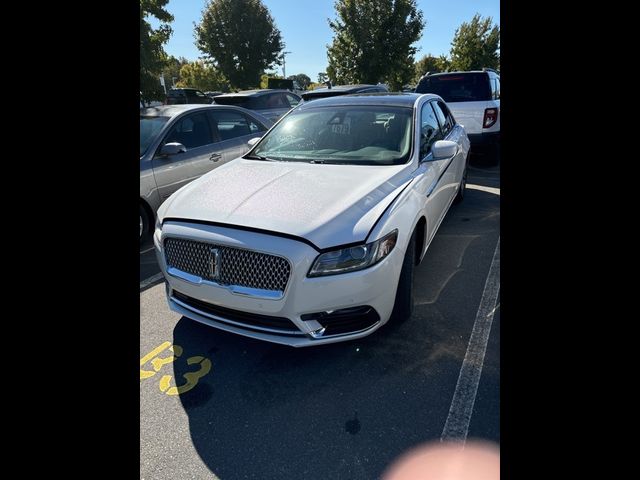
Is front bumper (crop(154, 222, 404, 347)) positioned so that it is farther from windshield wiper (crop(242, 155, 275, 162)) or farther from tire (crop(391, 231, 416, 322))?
windshield wiper (crop(242, 155, 275, 162))

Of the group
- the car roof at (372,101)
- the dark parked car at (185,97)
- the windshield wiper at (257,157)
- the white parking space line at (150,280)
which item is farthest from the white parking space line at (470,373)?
the dark parked car at (185,97)

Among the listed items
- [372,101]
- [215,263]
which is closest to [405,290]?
[215,263]

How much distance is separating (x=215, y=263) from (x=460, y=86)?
24.1 feet

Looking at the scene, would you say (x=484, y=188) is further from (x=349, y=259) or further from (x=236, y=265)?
Result: (x=236, y=265)

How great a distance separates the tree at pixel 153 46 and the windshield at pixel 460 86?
24.6ft

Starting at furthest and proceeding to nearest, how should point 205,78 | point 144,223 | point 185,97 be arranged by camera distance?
point 205,78 < point 185,97 < point 144,223

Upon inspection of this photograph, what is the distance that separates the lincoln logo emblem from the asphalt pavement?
0.66 m

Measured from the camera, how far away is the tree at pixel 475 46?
102ft

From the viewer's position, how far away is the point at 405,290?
2592 millimetres

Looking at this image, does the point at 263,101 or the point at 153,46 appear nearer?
the point at 263,101

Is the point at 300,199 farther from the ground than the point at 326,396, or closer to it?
farther from the ground

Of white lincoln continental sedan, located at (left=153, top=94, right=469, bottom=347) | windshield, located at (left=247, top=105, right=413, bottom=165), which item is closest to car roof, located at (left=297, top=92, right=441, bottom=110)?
windshield, located at (left=247, top=105, right=413, bottom=165)

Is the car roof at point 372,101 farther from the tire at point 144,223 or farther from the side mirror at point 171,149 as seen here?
the tire at point 144,223
